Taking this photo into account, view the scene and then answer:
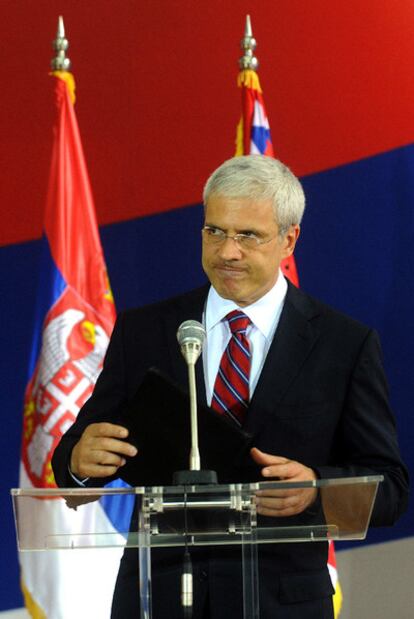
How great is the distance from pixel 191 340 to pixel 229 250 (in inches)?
15.9

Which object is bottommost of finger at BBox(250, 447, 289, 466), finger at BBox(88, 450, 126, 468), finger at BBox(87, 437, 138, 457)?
finger at BBox(250, 447, 289, 466)

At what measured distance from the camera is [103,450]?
196 centimetres

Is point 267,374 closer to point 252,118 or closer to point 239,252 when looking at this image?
point 239,252

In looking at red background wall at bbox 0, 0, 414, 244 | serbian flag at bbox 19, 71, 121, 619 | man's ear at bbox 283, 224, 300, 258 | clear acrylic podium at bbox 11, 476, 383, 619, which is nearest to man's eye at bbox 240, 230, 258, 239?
man's ear at bbox 283, 224, 300, 258

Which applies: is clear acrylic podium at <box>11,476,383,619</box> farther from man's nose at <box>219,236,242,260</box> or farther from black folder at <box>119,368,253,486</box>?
man's nose at <box>219,236,242,260</box>

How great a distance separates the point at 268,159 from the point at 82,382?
4.79ft

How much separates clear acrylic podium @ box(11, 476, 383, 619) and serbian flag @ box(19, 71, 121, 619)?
5.61 ft

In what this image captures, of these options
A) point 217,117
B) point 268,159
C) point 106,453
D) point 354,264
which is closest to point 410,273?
point 354,264

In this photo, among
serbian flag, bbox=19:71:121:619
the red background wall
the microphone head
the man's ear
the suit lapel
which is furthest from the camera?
the red background wall

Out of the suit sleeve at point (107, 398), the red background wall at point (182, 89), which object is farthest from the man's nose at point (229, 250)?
the red background wall at point (182, 89)

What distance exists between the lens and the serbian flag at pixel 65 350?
3.56 meters

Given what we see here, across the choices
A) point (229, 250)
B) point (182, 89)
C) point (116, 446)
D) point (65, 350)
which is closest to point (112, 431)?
point (116, 446)

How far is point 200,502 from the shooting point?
1751 mm

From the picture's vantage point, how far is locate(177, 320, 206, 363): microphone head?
1891 mm
